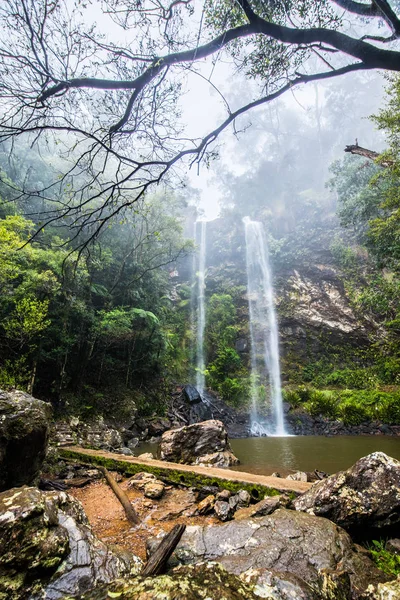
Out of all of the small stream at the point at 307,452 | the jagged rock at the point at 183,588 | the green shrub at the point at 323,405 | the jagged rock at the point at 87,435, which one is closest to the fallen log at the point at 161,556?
the jagged rock at the point at 183,588

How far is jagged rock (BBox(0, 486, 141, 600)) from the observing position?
136 centimetres

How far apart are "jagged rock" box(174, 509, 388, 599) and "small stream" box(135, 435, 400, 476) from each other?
294 centimetres

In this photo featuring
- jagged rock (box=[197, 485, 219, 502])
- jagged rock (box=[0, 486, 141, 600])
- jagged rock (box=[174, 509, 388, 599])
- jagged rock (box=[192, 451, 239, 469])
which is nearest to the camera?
jagged rock (box=[0, 486, 141, 600])

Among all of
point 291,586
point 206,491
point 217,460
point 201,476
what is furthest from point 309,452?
point 291,586

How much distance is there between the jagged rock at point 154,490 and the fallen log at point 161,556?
1.84 m

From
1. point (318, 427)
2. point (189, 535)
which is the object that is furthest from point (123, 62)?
point (318, 427)

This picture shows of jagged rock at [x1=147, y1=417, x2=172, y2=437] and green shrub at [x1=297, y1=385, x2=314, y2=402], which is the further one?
green shrub at [x1=297, y1=385, x2=314, y2=402]

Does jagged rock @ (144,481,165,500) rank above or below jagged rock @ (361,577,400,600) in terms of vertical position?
below

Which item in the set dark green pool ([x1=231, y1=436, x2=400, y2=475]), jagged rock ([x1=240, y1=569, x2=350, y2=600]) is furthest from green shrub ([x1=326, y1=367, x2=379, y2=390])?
jagged rock ([x1=240, y1=569, x2=350, y2=600])

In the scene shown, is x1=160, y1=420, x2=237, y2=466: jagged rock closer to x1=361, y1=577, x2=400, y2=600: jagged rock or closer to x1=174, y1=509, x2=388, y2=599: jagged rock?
x1=174, y1=509, x2=388, y2=599: jagged rock

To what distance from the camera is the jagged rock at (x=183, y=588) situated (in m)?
1.03

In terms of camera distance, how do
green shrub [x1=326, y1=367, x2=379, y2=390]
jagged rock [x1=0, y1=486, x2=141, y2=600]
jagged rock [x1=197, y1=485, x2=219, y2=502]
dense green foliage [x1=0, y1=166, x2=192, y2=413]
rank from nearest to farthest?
jagged rock [x1=0, y1=486, x2=141, y2=600] → jagged rock [x1=197, y1=485, x2=219, y2=502] → dense green foliage [x1=0, y1=166, x2=192, y2=413] → green shrub [x1=326, y1=367, x2=379, y2=390]

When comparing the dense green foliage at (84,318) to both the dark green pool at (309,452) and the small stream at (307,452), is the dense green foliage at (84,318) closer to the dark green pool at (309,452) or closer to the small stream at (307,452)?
the small stream at (307,452)

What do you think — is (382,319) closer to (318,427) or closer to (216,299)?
(318,427)
